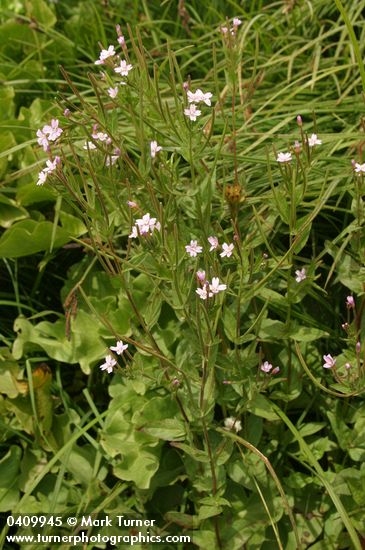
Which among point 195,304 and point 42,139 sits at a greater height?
point 42,139

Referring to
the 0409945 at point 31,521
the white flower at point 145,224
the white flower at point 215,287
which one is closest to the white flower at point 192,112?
the white flower at point 145,224

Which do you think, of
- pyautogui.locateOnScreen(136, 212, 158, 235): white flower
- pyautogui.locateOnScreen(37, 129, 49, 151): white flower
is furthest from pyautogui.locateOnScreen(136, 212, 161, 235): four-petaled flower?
pyautogui.locateOnScreen(37, 129, 49, 151): white flower

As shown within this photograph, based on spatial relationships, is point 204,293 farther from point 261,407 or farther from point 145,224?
point 261,407

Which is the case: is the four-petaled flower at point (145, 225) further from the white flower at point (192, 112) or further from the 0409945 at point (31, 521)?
the 0409945 at point (31, 521)

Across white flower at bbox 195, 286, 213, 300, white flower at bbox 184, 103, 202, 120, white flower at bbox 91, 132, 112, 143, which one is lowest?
white flower at bbox 195, 286, 213, 300

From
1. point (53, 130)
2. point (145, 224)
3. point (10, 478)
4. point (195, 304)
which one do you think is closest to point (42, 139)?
point (53, 130)

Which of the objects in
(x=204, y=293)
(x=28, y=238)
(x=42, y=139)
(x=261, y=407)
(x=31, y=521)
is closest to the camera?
(x=204, y=293)

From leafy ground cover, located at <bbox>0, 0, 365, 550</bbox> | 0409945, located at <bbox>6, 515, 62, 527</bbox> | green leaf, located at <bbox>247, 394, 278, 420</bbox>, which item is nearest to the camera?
leafy ground cover, located at <bbox>0, 0, 365, 550</bbox>

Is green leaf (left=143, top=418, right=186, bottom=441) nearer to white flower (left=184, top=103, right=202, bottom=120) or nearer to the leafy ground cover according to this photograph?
the leafy ground cover

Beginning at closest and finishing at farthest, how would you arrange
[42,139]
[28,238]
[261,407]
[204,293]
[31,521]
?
1. [204,293]
2. [42,139]
3. [261,407]
4. [31,521]
5. [28,238]
